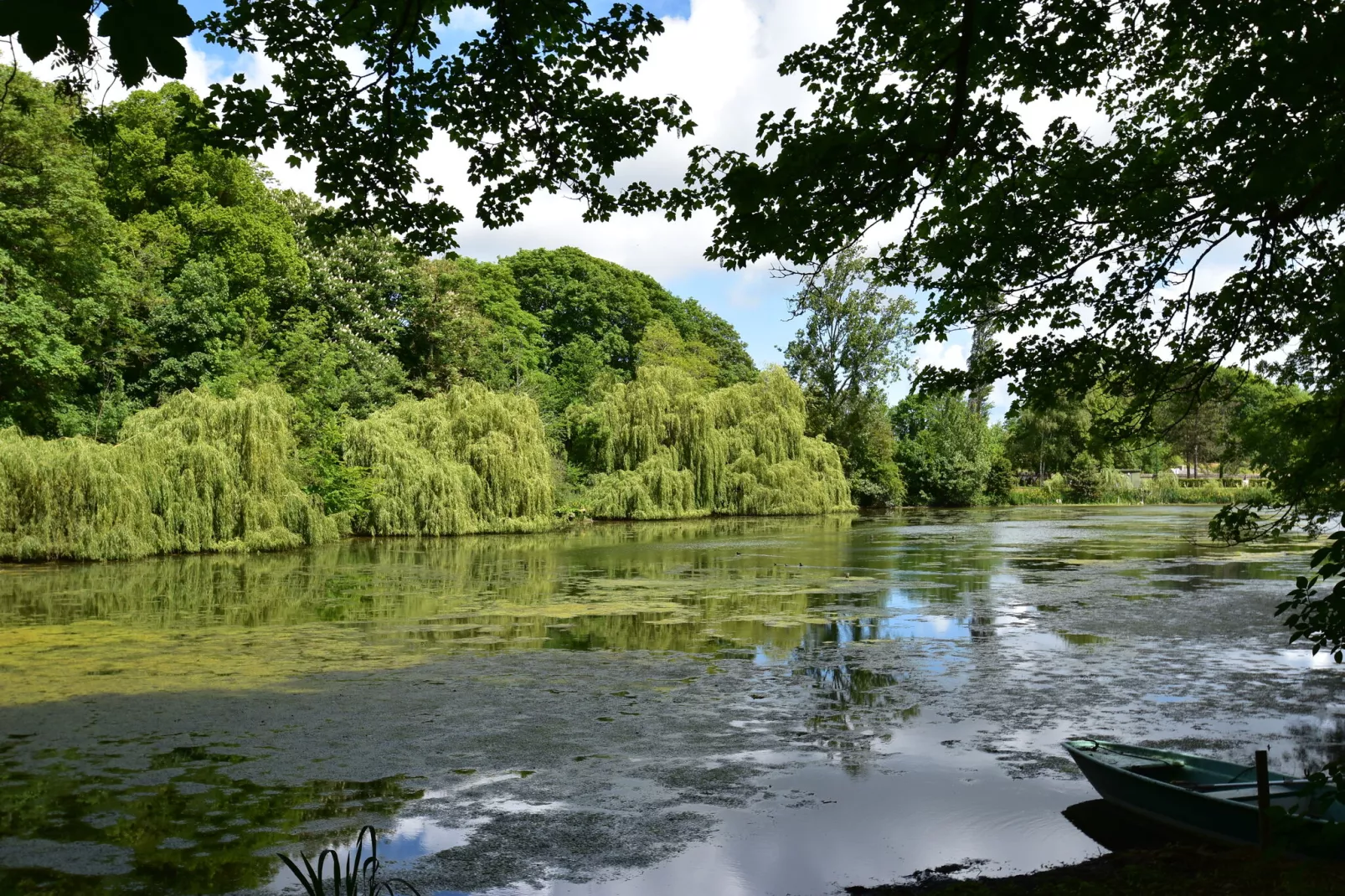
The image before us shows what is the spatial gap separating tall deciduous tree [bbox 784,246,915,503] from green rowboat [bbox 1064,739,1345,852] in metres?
40.8

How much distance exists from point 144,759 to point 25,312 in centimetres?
1708

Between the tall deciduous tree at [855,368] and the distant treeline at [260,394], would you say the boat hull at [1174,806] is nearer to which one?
the distant treeline at [260,394]

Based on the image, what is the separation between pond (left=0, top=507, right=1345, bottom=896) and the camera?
5.27 metres

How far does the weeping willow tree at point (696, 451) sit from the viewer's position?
108 feet

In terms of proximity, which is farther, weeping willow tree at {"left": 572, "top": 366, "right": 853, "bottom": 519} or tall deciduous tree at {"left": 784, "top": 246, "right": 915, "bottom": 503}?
tall deciduous tree at {"left": 784, "top": 246, "right": 915, "bottom": 503}

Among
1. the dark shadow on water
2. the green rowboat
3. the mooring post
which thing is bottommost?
the dark shadow on water

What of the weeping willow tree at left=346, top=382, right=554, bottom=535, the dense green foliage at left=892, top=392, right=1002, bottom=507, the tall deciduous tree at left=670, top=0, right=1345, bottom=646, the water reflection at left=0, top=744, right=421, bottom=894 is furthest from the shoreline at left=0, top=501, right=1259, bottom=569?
the tall deciduous tree at left=670, top=0, right=1345, bottom=646

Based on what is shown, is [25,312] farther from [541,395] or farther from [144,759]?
[541,395]

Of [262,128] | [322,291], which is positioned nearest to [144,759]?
[262,128]

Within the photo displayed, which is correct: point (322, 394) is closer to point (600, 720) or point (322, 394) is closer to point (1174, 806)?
point (600, 720)

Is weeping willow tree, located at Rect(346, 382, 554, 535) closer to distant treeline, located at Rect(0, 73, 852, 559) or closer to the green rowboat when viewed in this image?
distant treeline, located at Rect(0, 73, 852, 559)

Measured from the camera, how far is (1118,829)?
5629 millimetres

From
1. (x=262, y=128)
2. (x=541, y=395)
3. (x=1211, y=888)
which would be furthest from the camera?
(x=541, y=395)

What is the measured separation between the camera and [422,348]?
39.5 meters
